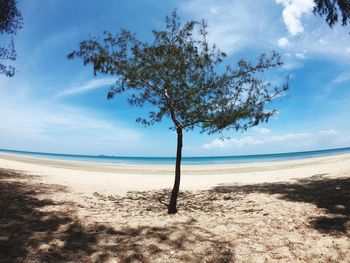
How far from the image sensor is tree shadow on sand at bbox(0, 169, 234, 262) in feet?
20.3

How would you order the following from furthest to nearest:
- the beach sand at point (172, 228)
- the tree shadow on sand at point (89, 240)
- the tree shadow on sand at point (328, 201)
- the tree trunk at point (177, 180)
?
the tree trunk at point (177, 180), the tree shadow on sand at point (328, 201), the beach sand at point (172, 228), the tree shadow on sand at point (89, 240)

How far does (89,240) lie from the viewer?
7016 millimetres

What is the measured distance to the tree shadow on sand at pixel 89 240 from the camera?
20.3 feet

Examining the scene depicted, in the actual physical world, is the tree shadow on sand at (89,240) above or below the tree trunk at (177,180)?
below

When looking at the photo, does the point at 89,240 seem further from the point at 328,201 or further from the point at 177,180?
the point at 328,201

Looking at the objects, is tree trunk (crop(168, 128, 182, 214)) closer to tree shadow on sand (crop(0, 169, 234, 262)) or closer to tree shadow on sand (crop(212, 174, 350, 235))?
tree shadow on sand (crop(0, 169, 234, 262))

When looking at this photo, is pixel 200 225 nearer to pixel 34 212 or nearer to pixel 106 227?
pixel 106 227

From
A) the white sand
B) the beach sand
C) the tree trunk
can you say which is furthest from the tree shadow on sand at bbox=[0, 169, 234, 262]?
the white sand

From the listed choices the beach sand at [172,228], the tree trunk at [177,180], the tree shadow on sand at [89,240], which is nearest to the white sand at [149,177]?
the beach sand at [172,228]

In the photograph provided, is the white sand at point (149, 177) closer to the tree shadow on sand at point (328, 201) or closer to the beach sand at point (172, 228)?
the beach sand at point (172, 228)

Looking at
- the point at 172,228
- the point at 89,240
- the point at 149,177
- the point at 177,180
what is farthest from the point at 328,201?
the point at 149,177

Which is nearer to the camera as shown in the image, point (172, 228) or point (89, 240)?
point (89, 240)

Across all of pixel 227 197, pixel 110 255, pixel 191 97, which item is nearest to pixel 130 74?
pixel 191 97

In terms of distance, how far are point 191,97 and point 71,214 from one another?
557 cm
